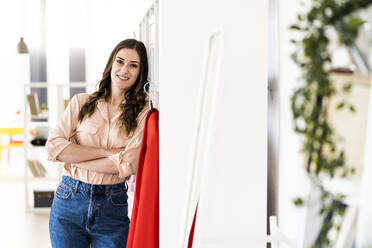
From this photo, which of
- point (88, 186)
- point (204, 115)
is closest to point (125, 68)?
point (88, 186)

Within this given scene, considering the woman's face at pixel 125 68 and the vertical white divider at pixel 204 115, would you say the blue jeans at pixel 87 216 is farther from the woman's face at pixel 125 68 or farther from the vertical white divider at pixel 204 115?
the vertical white divider at pixel 204 115

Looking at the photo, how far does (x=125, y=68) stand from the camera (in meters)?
2.35

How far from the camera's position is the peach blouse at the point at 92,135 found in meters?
2.34

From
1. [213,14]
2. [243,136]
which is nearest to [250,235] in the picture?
[243,136]

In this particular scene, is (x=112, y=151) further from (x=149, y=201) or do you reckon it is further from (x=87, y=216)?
(x=149, y=201)

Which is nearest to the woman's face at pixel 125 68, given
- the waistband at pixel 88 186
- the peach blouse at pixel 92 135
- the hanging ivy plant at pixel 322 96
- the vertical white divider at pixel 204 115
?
the peach blouse at pixel 92 135

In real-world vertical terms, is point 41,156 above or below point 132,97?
below

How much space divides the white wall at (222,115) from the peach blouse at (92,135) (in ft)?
1.76

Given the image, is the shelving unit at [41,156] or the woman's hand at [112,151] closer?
the woman's hand at [112,151]

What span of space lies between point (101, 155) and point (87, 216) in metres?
0.28

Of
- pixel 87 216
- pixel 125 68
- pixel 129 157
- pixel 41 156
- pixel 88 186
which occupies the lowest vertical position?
pixel 41 156

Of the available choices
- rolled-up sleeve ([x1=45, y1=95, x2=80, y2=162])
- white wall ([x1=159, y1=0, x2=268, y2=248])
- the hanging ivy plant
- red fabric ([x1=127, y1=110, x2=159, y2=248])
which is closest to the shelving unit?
rolled-up sleeve ([x1=45, y1=95, x2=80, y2=162])

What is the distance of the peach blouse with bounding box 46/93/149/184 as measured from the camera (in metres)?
2.34

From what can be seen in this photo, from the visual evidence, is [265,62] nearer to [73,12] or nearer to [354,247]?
[354,247]
